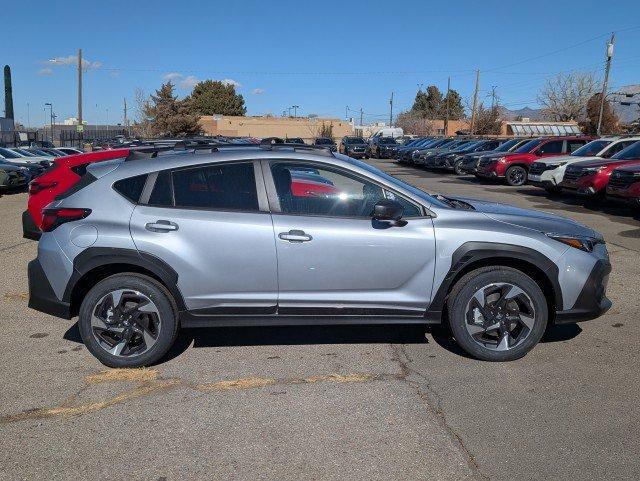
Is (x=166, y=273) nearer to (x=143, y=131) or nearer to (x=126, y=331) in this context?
(x=126, y=331)

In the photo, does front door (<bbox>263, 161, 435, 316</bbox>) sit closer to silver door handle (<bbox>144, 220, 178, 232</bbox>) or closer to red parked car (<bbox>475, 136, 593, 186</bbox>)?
silver door handle (<bbox>144, 220, 178, 232</bbox>)

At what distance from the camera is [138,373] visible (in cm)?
466

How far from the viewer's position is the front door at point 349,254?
15.2 feet

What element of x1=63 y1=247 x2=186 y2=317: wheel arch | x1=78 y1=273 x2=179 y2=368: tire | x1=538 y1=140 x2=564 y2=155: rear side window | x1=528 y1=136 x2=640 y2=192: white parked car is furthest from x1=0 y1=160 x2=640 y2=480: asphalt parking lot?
x1=538 y1=140 x2=564 y2=155: rear side window

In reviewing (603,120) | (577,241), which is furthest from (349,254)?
(603,120)

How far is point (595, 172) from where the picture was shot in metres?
14.4

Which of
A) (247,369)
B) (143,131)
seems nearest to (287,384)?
(247,369)

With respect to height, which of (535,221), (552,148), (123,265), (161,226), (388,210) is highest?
(552,148)

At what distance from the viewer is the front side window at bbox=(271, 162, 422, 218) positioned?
188 inches

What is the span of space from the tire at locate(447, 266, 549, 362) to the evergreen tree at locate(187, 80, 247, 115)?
91495 millimetres

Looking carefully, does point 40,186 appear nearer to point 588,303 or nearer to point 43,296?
point 43,296

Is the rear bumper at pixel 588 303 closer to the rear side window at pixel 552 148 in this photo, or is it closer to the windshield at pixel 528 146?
the rear side window at pixel 552 148

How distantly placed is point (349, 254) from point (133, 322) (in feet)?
5.75

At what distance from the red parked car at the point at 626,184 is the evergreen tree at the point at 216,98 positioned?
84548 millimetres
